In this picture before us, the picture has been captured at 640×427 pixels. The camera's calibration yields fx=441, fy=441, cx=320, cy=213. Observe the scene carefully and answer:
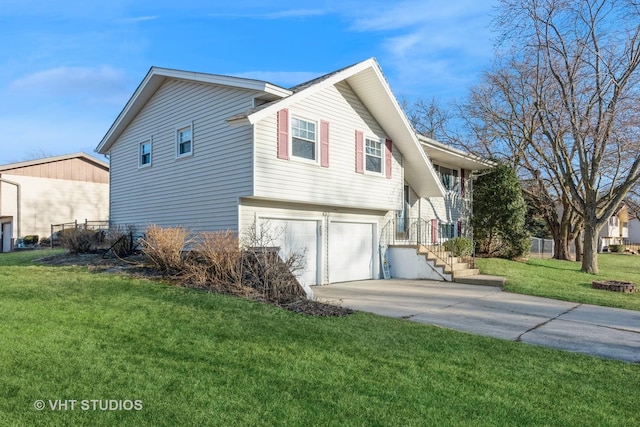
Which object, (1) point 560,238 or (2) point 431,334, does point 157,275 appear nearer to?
(2) point 431,334

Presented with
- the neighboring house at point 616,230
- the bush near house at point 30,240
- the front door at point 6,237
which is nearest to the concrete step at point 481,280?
the bush near house at point 30,240

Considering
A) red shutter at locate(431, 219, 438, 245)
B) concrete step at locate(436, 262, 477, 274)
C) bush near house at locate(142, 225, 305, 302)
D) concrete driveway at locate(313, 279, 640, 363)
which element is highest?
red shutter at locate(431, 219, 438, 245)

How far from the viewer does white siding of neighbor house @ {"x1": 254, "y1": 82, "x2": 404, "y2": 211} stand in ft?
35.8

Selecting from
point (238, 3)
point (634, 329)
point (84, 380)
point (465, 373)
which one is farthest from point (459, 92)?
point (84, 380)

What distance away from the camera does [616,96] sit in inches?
672

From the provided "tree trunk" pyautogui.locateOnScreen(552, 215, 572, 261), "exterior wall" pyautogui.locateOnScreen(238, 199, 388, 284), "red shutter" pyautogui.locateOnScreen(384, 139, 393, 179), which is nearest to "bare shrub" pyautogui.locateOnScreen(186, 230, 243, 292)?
"exterior wall" pyautogui.locateOnScreen(238, 199, 388, 284)

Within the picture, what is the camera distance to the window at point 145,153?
47.4 feet

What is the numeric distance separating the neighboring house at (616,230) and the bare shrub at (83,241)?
2062 inches

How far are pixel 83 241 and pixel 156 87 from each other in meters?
5.67

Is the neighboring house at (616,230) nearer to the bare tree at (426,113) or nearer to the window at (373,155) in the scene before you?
the bare tree at (426,113)

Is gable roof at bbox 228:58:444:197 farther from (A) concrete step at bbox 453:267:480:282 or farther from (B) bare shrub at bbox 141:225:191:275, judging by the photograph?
(A) concrete step at bbox 453:267:480:282

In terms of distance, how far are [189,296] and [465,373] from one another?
16.0 ft

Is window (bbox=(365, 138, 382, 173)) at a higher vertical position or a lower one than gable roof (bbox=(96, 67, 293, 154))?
lower

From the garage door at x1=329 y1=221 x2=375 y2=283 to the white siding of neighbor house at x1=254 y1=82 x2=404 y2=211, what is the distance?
0.95 m
